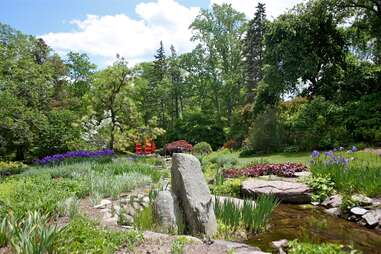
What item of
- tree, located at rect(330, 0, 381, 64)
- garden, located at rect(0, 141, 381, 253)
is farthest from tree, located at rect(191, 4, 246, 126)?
garden, located at rect(0, 141, 381, 253)

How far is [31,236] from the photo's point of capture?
3.35 metres

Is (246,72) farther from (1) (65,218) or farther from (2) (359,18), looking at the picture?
(1) (65,218)

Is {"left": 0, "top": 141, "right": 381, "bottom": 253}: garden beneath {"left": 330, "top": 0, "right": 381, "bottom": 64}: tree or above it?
beneath

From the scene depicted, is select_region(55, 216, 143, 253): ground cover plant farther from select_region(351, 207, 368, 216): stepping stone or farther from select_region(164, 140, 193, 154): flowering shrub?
select_region(164, 140, 193, 154): flowering shrub

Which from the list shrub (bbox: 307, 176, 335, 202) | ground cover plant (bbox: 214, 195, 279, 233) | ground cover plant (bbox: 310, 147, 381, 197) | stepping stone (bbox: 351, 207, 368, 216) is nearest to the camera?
ground cover plant (bbox: 214, 195, 279, 233)

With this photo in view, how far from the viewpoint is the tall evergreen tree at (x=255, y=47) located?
30.6 m

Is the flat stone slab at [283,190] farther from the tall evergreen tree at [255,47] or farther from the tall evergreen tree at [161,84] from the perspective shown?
the tall evergreen tree at [161,84]

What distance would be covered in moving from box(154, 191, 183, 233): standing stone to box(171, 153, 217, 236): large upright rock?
170 mm

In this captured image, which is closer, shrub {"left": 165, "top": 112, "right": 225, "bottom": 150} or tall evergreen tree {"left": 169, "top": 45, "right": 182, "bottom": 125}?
shrub {"left": 165, "top": 112, "right": 225, "bottom": 150}

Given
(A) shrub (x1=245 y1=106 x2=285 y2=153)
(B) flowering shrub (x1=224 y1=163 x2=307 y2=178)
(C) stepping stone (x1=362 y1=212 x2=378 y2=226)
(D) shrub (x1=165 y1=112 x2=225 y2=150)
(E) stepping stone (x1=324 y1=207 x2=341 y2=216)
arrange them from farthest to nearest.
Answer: (D) shrub (x1=165 y1=112 x2=225 y2=150), (A) shrub (x1=245 y1=106 x2=285 y2=153), (B) flowering shrub (x1=224 y1=163 x2=307 y2=178), (E) stepping stone (x1=324 y1=207 x2=341 y2=216), (C) stepping stone (x1=362 y1=212 x2=378 y2=226)

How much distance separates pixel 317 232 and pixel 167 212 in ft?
8.41

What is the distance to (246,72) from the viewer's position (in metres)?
32.0

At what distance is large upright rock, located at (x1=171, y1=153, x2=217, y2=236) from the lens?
4.96 metres

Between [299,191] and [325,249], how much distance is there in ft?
14.0
